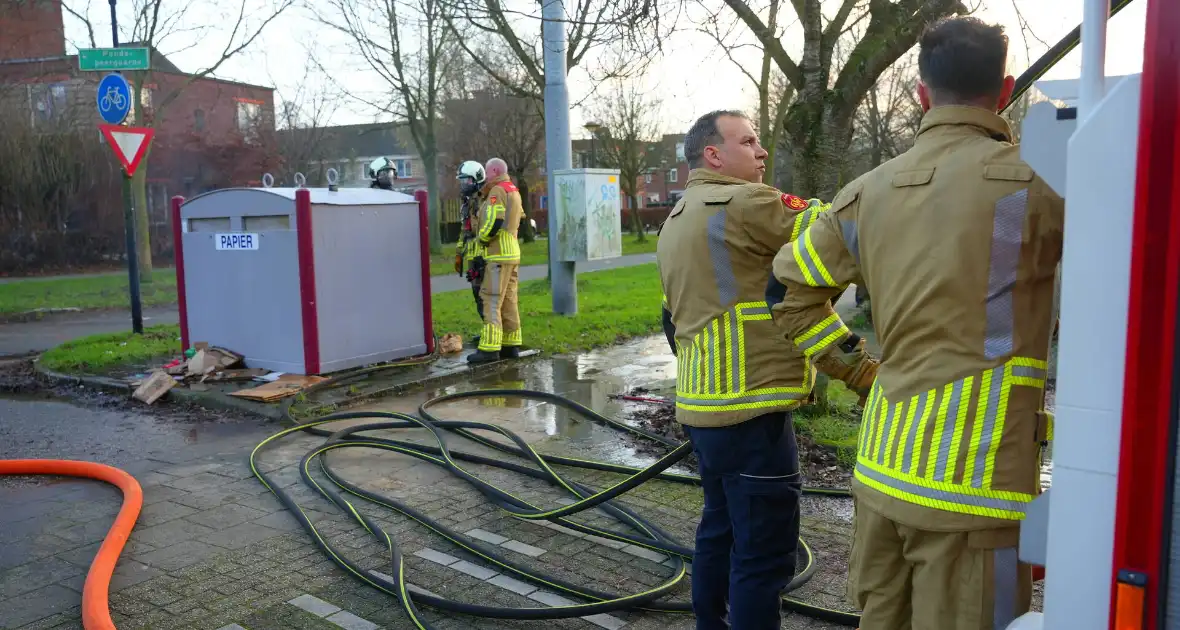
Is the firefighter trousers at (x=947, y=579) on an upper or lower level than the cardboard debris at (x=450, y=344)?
upper

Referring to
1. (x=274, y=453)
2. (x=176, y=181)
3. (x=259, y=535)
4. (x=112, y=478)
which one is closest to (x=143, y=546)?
(x=259, y=535)

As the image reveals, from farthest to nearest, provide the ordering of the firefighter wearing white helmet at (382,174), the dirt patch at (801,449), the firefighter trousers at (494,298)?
the firefighter wearing white helmet at (382,174), the firefighter trousers at (494,298), the dirt patch at (801,449)

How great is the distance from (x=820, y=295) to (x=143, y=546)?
372cm

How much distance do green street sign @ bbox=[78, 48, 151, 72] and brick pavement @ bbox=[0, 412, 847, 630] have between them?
23.5 feet

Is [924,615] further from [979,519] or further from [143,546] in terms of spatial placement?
[143,546]

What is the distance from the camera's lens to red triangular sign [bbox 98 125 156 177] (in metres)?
10.5

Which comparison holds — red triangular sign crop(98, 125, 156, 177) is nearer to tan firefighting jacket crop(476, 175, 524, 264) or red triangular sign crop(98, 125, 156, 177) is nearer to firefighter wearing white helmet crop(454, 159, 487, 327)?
firefighter wearing white helmet crop(454, 159, 487, 327)

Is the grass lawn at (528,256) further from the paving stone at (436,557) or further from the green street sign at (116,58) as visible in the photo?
the paving stone at (436,557)

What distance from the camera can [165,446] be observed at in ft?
21.8

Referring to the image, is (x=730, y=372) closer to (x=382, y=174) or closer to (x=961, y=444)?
(x=961, y=444)

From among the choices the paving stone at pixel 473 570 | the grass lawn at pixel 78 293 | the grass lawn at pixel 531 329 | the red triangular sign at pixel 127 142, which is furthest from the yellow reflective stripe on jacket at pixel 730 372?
the grass lawn at pixel 78 293

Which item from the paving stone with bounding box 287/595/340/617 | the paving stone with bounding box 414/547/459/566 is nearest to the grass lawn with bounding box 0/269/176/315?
the paving stone with bounding box 414/547/459/566

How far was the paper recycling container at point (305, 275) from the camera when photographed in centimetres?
831

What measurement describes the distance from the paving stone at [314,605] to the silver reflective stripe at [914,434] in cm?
260
